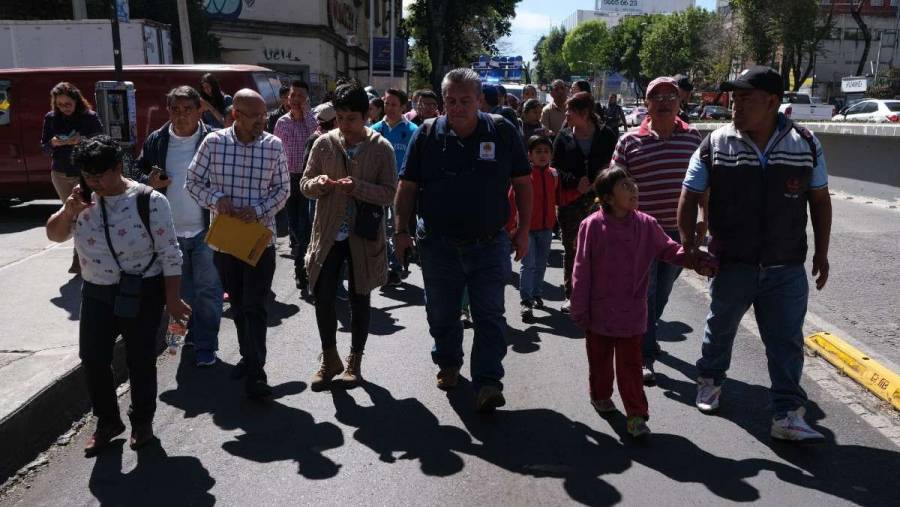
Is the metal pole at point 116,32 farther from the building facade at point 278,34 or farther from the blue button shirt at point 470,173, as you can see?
the building facade at point 278,34

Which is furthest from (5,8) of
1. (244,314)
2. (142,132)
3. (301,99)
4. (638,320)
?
(638,320)

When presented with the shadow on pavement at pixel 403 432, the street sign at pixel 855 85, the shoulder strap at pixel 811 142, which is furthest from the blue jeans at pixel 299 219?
the street sign at pixel 855 85

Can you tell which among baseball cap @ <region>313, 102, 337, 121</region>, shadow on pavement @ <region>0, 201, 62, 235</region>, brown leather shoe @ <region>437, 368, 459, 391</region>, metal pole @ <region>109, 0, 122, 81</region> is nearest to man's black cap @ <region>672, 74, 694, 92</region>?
baseball cap @ <region>313, 102, 337, 121</region>

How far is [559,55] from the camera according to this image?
15875cm

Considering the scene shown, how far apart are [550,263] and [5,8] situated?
21.8 m

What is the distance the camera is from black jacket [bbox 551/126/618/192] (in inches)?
247

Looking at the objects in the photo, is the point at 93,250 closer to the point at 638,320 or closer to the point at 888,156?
the point at 638,320

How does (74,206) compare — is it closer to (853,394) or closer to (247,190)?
(247,190)

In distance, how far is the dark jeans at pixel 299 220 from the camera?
769cm

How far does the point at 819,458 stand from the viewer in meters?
3.98

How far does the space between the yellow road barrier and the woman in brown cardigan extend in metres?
3.13

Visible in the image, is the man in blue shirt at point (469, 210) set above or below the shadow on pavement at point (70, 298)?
above

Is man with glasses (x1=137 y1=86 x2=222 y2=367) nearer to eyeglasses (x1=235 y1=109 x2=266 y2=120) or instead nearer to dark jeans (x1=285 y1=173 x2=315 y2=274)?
eyeglasses (x1=235 y1=109 x2=266 y2=120)

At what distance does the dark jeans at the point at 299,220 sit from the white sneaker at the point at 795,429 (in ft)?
15.2
